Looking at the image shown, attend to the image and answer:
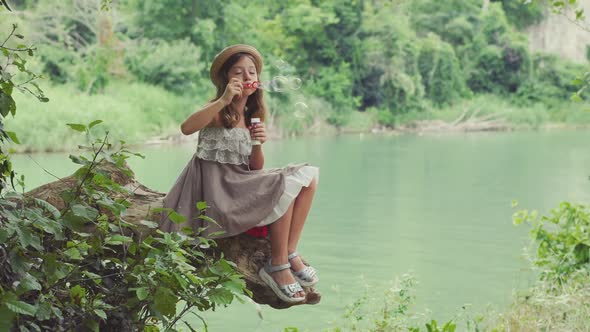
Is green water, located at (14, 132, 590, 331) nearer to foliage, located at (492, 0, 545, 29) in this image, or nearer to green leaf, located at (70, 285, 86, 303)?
green leaf, located at (70, 285, 86, 303)

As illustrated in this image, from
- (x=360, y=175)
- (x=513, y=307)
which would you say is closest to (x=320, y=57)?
(x=360, y=175)

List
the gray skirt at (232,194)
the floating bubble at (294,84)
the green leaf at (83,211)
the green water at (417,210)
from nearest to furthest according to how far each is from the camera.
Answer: the green leaf at (83,211) < the gray skirt at (232,194) < the floating bubble at (294,84) < the green water at (417,210)

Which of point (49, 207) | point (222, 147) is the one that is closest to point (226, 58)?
point (222, 147)

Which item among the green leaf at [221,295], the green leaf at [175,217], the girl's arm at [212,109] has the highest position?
the girl's arm at [212,109]

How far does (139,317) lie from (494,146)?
16.3m

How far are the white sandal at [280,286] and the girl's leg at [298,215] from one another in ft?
0.21

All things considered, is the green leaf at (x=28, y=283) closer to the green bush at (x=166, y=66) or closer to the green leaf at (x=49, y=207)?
the green leaf at (x=49, y=207)

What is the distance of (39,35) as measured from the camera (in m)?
19.1

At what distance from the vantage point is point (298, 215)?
8.97 ft

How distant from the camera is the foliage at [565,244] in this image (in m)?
4.28

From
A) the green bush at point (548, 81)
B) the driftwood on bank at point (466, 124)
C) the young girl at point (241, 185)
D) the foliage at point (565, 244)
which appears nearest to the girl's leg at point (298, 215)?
the young girl at point (241, 185)

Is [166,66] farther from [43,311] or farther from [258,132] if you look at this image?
[43,311]

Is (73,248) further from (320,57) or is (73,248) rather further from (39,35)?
(320,57)

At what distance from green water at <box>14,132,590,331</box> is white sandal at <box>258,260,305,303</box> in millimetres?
1983
